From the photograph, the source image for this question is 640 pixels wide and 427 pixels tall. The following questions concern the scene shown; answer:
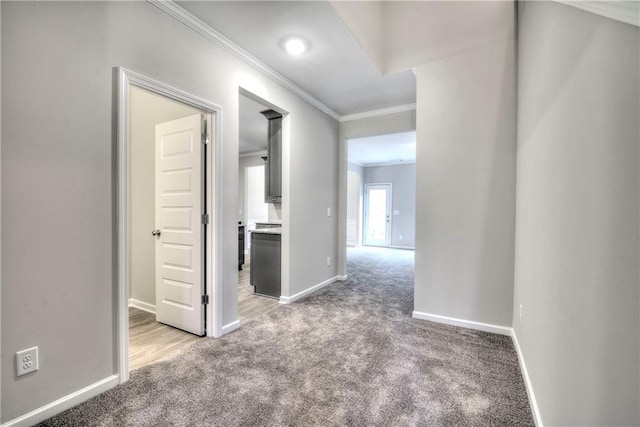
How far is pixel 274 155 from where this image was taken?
3.70m

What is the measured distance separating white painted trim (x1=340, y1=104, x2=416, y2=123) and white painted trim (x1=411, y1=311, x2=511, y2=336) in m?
2.65

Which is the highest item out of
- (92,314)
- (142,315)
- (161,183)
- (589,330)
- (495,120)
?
(495,120)

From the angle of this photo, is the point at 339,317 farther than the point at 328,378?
Yes

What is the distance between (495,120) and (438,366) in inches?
82.8

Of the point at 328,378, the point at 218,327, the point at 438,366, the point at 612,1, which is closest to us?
the point at 612,1

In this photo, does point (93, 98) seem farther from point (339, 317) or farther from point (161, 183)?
point (339, 317)

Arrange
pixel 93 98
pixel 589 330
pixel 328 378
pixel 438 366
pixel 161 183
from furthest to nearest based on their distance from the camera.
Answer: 1. pixel 161 183
2. pixel 438 366
3. pixel 328 378
4. pixel 93 98
5. pixel 589 330

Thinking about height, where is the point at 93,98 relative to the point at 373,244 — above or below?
above

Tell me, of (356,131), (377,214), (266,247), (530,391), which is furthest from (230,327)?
(377,214)

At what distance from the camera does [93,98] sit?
1629 millimetres

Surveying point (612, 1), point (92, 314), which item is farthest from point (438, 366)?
point (92, 314)

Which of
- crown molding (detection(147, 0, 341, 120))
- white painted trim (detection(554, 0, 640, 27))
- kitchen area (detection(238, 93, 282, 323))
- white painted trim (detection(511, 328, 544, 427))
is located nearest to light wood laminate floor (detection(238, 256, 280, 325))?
kitchen area (detection(238, 93, 282, 323))

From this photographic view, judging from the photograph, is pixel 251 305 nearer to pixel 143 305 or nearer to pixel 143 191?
pixel 143 305

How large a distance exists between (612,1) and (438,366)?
6.80 feet
